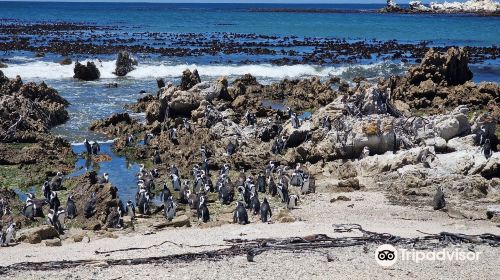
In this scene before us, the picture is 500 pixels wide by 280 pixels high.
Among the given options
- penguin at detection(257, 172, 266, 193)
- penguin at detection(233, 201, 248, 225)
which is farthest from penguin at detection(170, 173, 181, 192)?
penguin at detection(233, 201, 248, 225)

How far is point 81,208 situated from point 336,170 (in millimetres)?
7847

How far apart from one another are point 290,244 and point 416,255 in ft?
8.13

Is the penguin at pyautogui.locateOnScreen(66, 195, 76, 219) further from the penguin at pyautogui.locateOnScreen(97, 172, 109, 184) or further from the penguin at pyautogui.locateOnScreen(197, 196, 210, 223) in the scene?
the penguin at pyautogui.locateOnScreen(197, 196, 210, 223)

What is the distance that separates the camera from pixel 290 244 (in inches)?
506

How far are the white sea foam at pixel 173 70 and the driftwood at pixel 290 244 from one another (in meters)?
30.7

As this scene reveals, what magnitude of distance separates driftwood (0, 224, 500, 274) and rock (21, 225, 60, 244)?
1883 mm

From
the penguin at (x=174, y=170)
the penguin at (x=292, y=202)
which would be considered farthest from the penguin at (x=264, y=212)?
the penguin at (x=174, y=170)

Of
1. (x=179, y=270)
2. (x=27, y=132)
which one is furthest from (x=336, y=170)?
(x=27, y=132)

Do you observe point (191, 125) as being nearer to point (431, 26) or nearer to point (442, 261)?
point (442, 261)

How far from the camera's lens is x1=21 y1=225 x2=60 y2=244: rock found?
1400 cm

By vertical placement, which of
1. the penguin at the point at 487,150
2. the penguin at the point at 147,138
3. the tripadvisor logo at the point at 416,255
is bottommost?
the penguin at the point at 147,138

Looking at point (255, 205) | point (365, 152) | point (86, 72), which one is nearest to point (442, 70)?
point (365, 152)

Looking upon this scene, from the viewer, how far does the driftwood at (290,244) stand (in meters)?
12.1

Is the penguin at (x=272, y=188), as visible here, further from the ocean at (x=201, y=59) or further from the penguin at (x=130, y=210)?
the ocean at (x=201, y=59)
